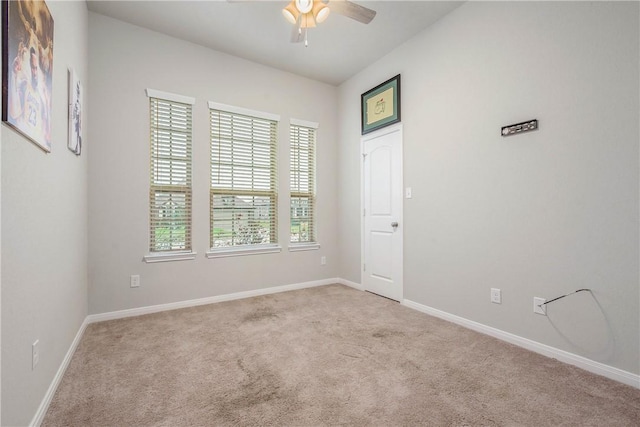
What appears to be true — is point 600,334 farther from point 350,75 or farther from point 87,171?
point 87,171

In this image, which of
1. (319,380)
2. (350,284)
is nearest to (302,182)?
(350,284)

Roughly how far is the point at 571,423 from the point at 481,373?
1.62ft

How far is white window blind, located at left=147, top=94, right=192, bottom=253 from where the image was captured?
319cm

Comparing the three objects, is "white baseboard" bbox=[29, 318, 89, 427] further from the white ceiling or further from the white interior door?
the white interior door

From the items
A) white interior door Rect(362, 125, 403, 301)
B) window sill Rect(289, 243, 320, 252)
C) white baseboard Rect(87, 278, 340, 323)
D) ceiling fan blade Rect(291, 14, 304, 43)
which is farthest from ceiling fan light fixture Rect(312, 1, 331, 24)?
white baseboard Rect(87, 278, 340, 323)

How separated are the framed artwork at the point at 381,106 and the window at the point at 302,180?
0.79 metres

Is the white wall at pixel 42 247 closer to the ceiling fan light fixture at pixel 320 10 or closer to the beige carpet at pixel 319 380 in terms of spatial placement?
the beige carpet at pixel 319 380

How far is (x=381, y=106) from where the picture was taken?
3.71m

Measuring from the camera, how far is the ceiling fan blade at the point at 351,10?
220 cm

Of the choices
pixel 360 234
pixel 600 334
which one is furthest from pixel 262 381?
pixel 360 234

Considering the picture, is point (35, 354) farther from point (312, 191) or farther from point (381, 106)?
point (381, 106)

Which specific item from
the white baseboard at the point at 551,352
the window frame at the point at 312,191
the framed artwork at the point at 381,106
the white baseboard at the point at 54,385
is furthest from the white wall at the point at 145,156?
the white baseboard at the point at 551,352

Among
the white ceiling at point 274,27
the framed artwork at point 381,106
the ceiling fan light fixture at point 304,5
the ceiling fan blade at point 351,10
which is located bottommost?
the framed artwork at point 381,106

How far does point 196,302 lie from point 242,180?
1.56 meters
